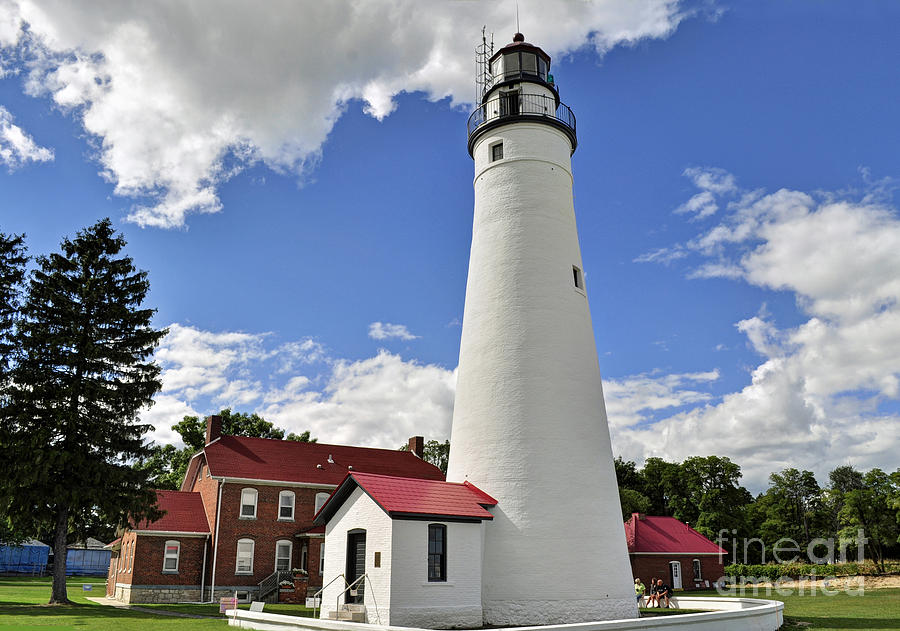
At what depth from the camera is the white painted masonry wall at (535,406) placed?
17.4 m

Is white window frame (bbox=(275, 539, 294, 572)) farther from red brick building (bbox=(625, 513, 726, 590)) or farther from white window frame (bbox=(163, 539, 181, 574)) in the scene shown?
red brick building (bbox=(625, 513, 726, 590))

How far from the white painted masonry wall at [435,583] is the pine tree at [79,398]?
13.3 m

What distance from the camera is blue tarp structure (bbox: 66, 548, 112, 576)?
64.3 m

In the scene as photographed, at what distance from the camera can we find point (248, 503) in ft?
101

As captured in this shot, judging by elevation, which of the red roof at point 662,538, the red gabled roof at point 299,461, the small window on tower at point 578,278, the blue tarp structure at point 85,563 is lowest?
the blue tarp structure at point 85,563

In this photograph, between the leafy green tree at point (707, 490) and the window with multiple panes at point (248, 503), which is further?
the leafy green tree at point (707, 490)

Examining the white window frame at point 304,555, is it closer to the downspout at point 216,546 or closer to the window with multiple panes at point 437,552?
the downspout at point 216,546

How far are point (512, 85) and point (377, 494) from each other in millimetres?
13373

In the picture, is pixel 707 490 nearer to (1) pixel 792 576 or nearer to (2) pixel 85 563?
(1) pixel 792 576

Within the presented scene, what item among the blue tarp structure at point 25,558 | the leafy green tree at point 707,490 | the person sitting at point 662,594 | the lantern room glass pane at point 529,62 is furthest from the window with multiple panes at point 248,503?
the blue tarp structure at point 25,558

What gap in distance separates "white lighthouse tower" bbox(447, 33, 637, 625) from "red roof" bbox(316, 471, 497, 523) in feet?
2.31

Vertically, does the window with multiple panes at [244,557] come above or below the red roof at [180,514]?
below

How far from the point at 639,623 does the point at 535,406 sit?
6.15 m

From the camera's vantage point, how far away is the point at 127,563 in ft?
97.0
